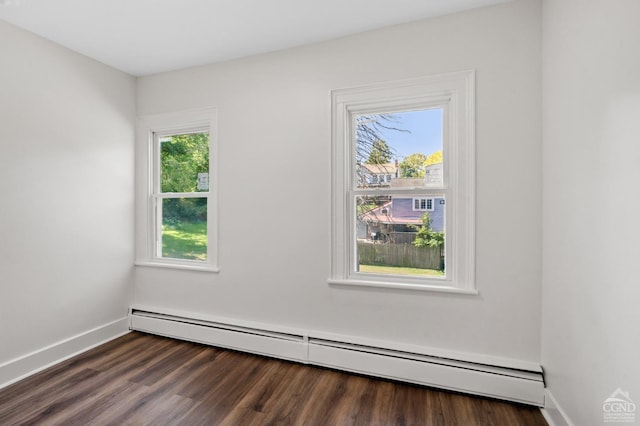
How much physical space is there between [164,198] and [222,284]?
3.87 feet

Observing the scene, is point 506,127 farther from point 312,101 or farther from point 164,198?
point 164,198

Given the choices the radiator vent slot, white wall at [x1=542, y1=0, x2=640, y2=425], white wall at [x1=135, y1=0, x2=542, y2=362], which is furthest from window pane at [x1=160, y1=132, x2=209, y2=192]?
white wall at [x1=542, y1=0, x2=640, y2=425]

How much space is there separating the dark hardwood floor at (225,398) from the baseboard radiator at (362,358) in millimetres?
65

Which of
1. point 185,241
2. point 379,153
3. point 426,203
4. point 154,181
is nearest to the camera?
point 426,203

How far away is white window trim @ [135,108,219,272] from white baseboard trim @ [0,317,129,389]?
2.16ft

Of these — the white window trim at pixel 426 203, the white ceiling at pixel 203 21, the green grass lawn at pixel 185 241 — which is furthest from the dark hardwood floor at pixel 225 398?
the white ceiling at pixel 203 21

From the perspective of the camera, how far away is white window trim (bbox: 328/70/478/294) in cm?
206

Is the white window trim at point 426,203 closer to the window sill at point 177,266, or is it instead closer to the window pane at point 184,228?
the window sill at point 177,266

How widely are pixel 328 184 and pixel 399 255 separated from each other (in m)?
0.79

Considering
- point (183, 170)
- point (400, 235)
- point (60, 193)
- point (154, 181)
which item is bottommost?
point (400, 235)

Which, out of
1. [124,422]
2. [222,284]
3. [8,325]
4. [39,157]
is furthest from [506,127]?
[8,325]

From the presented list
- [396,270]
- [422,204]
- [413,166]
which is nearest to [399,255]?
[396,270]

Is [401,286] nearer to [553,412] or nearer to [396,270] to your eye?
[396,270]

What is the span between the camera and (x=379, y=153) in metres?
2.39
